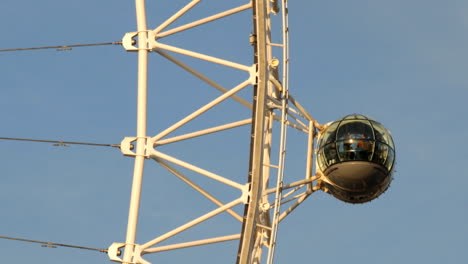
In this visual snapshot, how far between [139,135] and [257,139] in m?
4.37

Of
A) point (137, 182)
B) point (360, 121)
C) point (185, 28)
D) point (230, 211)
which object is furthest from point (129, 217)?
point (360, 121)

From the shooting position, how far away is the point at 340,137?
44.0 metres

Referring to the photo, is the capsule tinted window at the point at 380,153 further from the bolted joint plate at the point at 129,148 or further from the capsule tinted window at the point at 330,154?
the bolted joint plate at the point at 129,148

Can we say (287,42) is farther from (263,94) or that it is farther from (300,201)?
(300,201)

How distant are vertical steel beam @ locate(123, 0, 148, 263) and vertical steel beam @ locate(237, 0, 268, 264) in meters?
3.51

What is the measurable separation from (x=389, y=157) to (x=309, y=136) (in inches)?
121

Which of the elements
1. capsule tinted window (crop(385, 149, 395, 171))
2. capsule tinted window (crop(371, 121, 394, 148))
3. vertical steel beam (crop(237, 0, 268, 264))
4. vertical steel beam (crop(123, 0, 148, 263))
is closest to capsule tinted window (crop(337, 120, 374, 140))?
capsule tinted window (crop(371, 121, 394, 148))

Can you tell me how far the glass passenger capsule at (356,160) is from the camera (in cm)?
4316

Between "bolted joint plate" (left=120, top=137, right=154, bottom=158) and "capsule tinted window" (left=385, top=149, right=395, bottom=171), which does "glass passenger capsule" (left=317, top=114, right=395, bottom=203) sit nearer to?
"capsule tinted window" (left=385, top=149, right=395, bottom=171)

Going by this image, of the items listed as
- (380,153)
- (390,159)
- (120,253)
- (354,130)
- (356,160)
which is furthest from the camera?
(354,130)

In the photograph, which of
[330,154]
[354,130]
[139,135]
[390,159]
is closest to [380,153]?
[390,159]

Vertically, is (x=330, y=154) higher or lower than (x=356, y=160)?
higher

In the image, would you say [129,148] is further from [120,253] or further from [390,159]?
[390,159]

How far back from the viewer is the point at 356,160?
1703 inches
